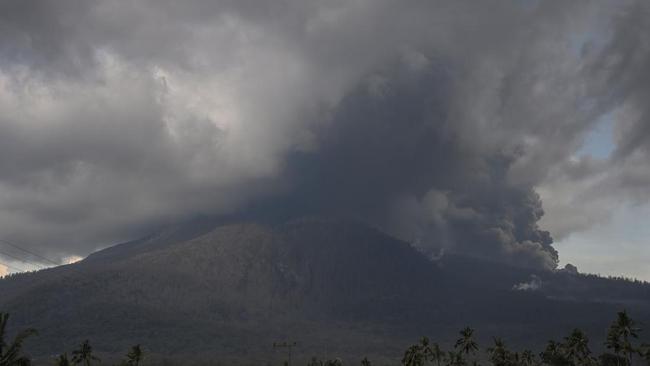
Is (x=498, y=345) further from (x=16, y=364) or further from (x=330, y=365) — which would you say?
(x=16, y=364)

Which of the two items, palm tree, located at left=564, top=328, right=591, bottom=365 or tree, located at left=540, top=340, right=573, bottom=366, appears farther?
tree, located at left=540, top=340, right=573, bottom=366

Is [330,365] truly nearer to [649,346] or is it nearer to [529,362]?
[529,362]

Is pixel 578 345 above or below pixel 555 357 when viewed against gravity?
above

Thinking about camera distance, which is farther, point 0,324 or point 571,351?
point 571,351

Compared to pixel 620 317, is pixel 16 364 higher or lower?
lower

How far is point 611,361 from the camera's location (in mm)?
167500

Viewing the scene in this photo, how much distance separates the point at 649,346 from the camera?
13650cm

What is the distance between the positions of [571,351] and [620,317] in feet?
92.0

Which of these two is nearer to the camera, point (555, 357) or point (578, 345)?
point (578, 345)

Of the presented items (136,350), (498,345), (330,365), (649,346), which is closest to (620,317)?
(649,346)

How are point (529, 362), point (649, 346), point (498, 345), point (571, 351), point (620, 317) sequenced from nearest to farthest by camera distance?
point (620, 317), point (649, 346), point (571, 351), point (498, 345), point (529, 362)

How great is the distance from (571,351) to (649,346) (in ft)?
52.2

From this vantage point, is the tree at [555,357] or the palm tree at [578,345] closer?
the palm tree at [578,345]

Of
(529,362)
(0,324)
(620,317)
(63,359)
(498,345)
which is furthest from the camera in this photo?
(529,362)
